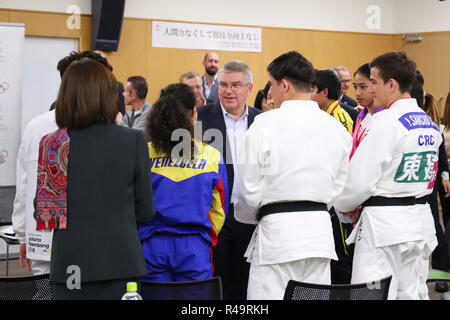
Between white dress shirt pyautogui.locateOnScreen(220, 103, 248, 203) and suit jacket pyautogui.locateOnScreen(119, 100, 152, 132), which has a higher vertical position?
suit jacket pyautogui.locateOnScreen(119, 100, 152, 132)

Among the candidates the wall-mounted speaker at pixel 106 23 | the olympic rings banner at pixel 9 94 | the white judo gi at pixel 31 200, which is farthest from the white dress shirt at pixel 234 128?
the wall-mounted speaker at pixel 106 23

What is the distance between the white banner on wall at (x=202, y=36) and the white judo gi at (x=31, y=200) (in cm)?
606

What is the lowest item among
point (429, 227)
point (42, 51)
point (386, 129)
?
point (429, 227)

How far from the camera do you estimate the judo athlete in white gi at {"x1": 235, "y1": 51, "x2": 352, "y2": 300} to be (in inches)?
93.3

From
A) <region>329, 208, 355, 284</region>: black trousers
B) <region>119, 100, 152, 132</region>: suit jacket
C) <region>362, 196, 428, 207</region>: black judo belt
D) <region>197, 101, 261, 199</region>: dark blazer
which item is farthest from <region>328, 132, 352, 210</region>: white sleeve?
<region>119, 100, 152, 132</region>: suit jacket

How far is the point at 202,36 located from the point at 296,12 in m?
1.76

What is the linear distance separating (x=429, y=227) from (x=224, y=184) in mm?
1090

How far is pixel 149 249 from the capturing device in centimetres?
229

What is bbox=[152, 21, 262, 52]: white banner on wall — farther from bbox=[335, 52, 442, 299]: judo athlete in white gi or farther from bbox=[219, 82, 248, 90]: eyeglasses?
bbox=[335, 52, 442, 299]: judo athlete in white gi

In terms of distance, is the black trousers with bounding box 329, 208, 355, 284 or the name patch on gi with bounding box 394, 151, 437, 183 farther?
the black trousers with bounding box 329, 208, 355, 284

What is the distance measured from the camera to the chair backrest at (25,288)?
190cm

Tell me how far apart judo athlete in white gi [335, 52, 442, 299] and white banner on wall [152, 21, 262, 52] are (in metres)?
5.92
